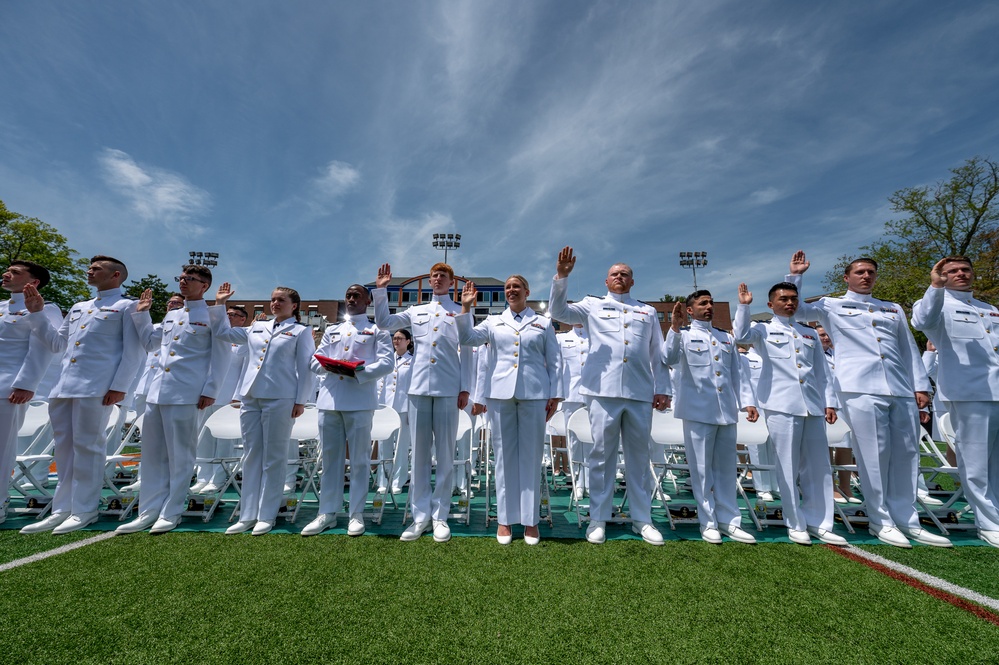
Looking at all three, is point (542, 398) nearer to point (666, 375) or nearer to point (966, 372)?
point (666, 375)

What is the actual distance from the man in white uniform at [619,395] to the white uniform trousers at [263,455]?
119 inches

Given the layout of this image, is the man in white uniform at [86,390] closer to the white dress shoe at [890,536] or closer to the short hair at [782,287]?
the short hair at [782,287]

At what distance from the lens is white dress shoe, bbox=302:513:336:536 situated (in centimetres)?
408

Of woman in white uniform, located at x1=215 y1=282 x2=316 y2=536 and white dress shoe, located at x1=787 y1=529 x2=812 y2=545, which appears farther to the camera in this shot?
woman in white uniform, located at x1=215 y1=282 x2=316 y2=536

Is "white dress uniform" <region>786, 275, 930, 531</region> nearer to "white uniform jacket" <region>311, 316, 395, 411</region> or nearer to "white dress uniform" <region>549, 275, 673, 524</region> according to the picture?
"white dress uniform" <region>549, 275, 673, 524</region>

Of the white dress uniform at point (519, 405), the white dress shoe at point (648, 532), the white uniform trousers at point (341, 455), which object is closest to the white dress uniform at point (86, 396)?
the white uniform trousers at point (341, 455)

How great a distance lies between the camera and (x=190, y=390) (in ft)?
14.2

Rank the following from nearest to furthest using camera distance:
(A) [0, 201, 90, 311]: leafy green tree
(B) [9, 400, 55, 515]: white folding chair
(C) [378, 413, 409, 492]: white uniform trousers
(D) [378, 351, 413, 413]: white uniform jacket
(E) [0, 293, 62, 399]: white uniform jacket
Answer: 1. (E) [0, 293, 62, 399]: white uniform jacket
2. (B) [9, 400, 55, 515]: white folding chair
3. (C) [378, 413, 409, 492]: white uniform trousers
4. (D) [378, 351, 413, 413]: white uniform jacket
5. (A) [0, 201, 90, 311]: leafy green tree

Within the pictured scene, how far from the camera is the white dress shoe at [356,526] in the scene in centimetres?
405

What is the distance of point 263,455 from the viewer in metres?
4.33

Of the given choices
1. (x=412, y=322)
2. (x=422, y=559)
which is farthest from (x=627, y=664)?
(x=412, y=322)

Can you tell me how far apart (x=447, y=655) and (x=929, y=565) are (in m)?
4.00

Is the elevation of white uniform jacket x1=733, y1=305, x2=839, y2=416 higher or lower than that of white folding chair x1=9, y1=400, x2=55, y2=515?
higher

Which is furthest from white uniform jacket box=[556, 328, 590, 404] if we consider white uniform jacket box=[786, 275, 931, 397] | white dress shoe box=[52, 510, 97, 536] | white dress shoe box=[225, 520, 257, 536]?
white dress shoe box=[52, 510, 97, 536]
